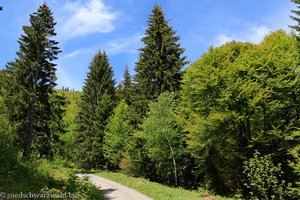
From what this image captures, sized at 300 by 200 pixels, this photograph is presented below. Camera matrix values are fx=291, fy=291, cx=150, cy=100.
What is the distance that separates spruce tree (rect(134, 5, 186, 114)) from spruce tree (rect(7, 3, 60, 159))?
9992mm

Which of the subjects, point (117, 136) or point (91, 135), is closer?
point (117, 136)

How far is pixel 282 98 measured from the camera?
24578 millimetres

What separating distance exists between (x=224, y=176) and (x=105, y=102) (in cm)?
2335

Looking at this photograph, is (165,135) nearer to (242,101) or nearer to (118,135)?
(242,101)

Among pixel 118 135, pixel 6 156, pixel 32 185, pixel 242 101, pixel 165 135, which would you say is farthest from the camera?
pixel 118 135

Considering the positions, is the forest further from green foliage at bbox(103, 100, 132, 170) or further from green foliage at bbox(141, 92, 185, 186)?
green foliage at bbox(103, 100, 132, 170)

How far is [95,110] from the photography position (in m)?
49.6

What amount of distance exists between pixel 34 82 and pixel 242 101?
19660 mm

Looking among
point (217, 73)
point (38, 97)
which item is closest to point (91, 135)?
point (38, 97)

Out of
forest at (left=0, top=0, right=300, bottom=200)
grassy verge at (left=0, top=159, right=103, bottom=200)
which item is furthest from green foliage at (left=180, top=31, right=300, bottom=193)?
grassy verge at (left=0, top=159, right=103, bottom=200)

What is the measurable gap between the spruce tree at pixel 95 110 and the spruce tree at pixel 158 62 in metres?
13.7

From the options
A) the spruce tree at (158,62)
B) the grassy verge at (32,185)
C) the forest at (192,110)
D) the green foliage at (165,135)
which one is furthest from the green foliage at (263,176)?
the spruce tree at (158,62)

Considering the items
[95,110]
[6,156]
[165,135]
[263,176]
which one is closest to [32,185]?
[6,156]

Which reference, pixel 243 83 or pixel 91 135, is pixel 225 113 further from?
pixel 91 135
